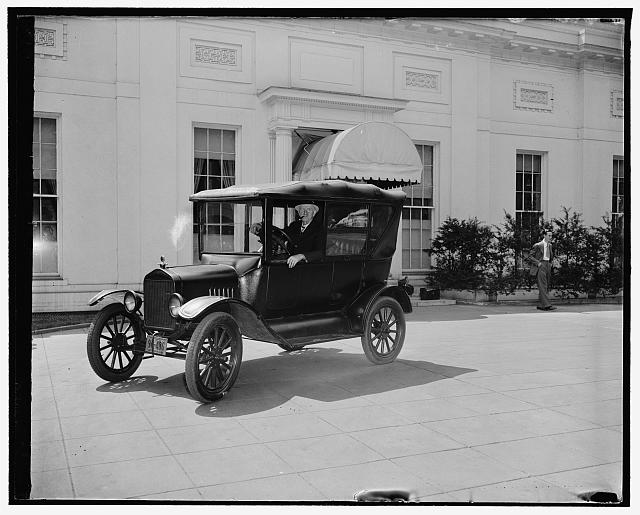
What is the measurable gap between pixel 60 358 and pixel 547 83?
4.02 metres

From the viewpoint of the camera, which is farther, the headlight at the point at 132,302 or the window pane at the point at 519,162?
the headlight at the point at 132,302

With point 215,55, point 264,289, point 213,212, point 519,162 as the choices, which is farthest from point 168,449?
point 519,162

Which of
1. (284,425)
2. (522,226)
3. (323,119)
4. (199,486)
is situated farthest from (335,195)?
(199,486)

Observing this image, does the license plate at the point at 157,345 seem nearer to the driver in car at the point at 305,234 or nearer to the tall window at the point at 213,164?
the tall window at the point at 213,164

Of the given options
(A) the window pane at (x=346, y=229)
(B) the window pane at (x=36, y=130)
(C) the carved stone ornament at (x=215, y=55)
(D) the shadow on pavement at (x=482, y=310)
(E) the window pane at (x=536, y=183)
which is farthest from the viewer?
(A) the window pane at (x=346, y=229)

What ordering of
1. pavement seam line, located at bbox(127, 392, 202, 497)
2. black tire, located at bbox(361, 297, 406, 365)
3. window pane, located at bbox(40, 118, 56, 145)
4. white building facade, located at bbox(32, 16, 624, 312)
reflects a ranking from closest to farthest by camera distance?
pavement seam line, located at bbox(127, 392, 202, 497) → window pane, located at bbox(40, 118, 56, 145) → white building facade, located at bbox(32, 16, 624, 312) → black tire, located at bbox(361, 297, 406, 365)

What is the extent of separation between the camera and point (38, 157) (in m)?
3.80

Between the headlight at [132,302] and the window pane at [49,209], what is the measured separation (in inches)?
47.5

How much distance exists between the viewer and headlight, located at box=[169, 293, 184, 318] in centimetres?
483

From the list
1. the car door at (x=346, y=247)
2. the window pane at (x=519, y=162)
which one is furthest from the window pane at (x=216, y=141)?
the window pane at (x=519, y=162)

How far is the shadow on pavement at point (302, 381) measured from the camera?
4.68 meters

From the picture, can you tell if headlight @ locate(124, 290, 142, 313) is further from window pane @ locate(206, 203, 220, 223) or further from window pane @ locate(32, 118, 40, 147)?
window pane @ locate(32, 118, 40, 147)

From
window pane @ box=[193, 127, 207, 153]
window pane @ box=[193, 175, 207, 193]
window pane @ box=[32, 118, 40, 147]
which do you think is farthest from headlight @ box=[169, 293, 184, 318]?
window pane @ box=[32, 118, 40, 147]

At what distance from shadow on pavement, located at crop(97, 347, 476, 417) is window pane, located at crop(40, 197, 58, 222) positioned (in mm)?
1505
